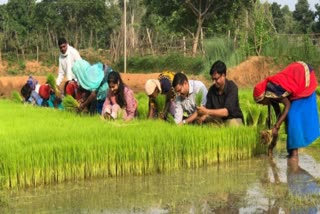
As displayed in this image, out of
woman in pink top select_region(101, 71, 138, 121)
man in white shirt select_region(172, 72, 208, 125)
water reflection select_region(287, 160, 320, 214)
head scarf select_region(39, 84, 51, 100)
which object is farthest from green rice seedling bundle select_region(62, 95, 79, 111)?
water reflection select_region(287, 160, 320, 214)

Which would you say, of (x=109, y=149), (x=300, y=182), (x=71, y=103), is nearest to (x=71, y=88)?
(x=71, y=103)

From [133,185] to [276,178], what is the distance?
137 cm

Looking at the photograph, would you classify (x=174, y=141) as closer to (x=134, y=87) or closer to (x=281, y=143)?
(x=281, y=143)

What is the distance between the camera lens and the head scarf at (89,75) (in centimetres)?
789

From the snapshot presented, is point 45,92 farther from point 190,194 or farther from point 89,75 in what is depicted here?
point 190,194

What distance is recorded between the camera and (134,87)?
16625 mm

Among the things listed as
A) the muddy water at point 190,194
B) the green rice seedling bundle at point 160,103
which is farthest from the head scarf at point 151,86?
the muddy water at point 190,194

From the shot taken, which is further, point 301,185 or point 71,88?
point 71,88

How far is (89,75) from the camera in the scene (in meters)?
7.95

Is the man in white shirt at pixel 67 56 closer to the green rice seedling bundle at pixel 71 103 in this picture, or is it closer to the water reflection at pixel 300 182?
the green rice seedling bundle at pixel 71 103

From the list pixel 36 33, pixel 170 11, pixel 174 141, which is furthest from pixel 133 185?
pixel 36 33

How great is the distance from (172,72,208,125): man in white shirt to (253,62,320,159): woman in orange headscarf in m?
0.93

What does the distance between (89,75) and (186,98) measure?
1947mm

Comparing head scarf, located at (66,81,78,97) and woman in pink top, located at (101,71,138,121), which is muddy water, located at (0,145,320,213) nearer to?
woman in pink top, located at (101,71,138,121)
